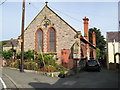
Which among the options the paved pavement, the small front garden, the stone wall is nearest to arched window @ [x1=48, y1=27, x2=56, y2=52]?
the stone wall

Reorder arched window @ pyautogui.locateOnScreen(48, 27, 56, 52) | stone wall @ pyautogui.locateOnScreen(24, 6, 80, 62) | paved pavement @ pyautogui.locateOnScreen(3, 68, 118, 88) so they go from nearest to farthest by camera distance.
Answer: paved pavement @ pyautogui.locateOnScreen(3, 68, 118, 88), stone wall @ pyautogui.locateOnScreen(24, 6, 80, 62), arched window @ pyautogui.locateOnScreen(48, 27, 56, 52)

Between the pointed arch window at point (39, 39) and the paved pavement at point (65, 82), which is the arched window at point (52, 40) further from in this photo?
the paved pavement at point (65, 82)

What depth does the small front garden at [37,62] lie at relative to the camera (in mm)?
15298

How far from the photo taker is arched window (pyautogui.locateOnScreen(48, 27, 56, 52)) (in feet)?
62.7

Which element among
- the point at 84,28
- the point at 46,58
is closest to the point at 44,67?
the point at 46,58

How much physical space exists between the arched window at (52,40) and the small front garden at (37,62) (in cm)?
126

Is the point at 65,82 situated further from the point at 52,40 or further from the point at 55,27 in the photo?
the point at 55,27

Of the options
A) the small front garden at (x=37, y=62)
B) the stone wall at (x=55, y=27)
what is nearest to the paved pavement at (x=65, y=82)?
the small front garden at (x=37, y=62)

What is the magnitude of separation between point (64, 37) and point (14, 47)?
31.0ft

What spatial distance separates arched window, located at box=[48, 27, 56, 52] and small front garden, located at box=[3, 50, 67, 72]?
1.26m

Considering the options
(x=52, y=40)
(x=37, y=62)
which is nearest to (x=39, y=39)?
(x=52, y=40)

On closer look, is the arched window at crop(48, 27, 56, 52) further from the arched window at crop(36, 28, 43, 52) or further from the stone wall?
the arched window at crop(36, 28, 43, 52)

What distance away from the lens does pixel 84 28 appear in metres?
25.8

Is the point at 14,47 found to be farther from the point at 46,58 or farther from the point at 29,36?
the point at 46,58
